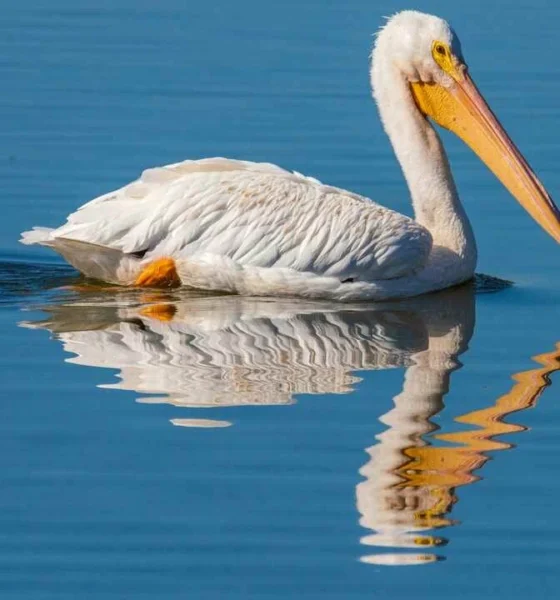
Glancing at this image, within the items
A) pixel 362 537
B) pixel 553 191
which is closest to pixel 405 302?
pixel 553 191

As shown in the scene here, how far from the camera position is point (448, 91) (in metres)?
8.59

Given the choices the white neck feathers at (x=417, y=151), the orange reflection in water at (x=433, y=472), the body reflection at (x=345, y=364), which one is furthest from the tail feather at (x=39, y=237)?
the orange reflection in water at (x=433, y=472)

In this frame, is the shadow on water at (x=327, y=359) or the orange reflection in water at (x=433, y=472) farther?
the shadow on water at (x=327, y=359)

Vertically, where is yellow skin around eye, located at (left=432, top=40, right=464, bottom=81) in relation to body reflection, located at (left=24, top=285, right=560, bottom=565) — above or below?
above

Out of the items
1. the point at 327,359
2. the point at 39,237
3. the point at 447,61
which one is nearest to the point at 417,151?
the point at 447,61

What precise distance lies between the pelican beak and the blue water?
35cm

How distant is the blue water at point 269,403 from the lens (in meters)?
4.74

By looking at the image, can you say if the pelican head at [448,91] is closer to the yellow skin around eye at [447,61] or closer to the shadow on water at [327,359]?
the yellow skin around eye at [447,61]

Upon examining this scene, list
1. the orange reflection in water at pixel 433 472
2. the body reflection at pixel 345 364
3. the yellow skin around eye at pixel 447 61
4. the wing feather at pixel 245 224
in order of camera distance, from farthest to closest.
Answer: the yellow skin around eye at pixel 447 61 → the wing feather at pixel 245 224 → the body reflection at pixel 345 364 → the orange reflection in water at pixel 433 472

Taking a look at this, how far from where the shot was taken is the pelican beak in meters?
8.35

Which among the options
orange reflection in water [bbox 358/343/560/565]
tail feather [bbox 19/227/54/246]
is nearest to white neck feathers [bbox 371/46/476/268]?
tail feather [bbox 19/227/54/246]

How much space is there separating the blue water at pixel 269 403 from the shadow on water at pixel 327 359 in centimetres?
2

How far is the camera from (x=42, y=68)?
1293 cm

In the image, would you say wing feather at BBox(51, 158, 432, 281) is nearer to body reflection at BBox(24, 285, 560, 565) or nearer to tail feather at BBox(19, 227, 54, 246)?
tail feather at BBox(19, 227, 54, 246)
